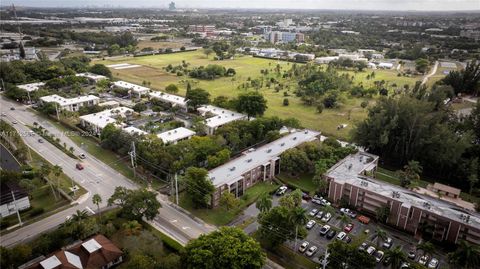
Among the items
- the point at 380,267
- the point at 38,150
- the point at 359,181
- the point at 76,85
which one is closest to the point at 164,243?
the point at 380,267

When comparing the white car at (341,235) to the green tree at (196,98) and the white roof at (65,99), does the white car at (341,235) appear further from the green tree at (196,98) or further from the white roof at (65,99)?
the white roof at (65,99)

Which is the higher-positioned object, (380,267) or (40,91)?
(40,91)

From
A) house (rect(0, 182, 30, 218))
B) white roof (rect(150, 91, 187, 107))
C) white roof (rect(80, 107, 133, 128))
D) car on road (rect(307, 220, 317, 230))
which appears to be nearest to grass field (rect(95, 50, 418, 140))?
white roof (rect(150, 91, 187, 107))

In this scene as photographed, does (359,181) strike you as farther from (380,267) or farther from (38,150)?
(38,150)

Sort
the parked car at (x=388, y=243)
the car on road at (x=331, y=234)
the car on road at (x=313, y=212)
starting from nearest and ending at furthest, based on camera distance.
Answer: the parked car at (x=388, y=243) < the car on road at (x=331, y=234) < the car on road at (x=313, y=212)

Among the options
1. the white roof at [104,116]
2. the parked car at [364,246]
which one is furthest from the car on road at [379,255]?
the white roof at [104,116]

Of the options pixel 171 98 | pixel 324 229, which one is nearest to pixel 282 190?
pixel 324 229
